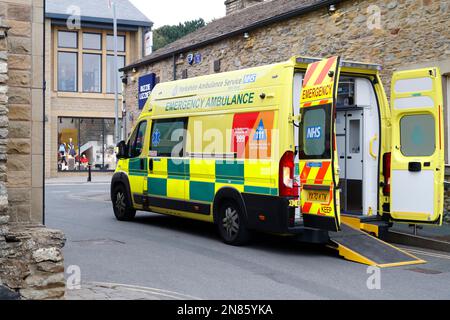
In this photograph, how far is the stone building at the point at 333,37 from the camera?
12.2 m

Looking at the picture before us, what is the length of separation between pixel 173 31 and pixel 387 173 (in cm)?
5231

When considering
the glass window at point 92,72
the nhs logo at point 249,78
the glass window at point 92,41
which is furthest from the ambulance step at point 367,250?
the glass window at point 92,41

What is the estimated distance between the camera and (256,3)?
23484mm

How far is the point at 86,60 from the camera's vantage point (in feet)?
113

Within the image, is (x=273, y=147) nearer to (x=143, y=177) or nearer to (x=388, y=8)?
(x=143, y=177)

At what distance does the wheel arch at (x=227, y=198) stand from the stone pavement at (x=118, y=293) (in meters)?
3.08

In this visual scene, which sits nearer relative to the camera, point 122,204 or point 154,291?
point 154,291

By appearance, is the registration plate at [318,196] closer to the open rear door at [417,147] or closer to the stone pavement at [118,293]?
the open rear door at [417,147]

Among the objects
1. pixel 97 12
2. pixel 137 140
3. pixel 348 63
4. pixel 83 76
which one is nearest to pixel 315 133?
pixel 348 63

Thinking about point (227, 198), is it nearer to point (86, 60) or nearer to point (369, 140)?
point (369, 140)

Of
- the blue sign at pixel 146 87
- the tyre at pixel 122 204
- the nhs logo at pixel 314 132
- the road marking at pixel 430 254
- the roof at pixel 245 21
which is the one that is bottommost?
the road marking at pixel 430 254

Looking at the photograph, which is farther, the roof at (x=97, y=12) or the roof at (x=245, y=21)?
the roof at (x=97, y=12)

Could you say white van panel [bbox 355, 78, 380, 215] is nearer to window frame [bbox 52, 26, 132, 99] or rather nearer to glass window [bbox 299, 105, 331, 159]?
glass window [bbox 299, 105, 331, 159]
